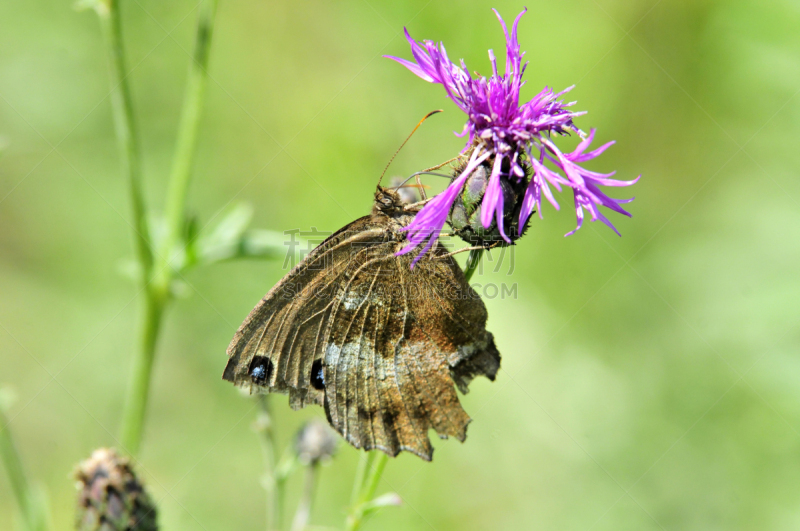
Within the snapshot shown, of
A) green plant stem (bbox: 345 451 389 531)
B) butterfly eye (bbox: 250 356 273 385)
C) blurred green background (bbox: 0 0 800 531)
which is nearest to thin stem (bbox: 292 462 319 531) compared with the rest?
green plant stem (bbox: 345 451 389 531)

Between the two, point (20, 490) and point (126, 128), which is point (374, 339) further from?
point (20, 490)

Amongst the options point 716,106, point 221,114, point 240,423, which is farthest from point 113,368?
point 716,106

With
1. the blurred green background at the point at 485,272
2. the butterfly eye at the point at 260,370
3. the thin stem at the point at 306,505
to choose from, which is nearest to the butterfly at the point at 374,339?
the butterfly eye at the point at 260,370

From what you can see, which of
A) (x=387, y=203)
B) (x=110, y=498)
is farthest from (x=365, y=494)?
(x=387, y=203)

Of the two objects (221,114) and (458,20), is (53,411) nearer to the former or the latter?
(221,114)

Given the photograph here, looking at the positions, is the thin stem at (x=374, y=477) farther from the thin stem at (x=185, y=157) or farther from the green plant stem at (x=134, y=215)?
the thin stem at (x=185, y=157)

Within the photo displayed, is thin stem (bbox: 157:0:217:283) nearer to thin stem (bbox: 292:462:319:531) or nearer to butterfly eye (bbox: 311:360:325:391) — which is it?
butterfly eye (bbox: 311:360:325:391)
